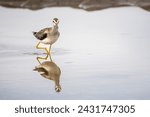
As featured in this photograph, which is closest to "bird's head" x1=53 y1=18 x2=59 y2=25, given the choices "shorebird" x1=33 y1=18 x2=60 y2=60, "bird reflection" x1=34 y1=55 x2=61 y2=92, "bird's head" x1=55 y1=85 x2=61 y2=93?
"shorebird" x1=33 y1=18 x2=60 y2=60

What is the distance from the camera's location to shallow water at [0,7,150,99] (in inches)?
88.2

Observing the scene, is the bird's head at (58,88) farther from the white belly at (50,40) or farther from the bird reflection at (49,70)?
the white belly at (50,40)

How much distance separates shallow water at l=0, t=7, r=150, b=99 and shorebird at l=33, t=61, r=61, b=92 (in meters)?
0.03

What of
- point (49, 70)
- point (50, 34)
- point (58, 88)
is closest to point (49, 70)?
point (49, 70)

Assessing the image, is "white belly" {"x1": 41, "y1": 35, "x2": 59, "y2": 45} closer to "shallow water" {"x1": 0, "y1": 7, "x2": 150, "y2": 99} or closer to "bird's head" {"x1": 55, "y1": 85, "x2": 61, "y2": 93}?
"shallow water" {"x1": 0, "y1": 7, "x2": 150, "y2": 99}

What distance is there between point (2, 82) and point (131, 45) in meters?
0.86

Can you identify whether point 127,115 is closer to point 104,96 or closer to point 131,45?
point 104,96

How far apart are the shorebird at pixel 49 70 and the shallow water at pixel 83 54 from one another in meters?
0.03

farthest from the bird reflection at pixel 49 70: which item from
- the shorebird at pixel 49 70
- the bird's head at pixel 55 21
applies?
the bird's head at pixel 55 21

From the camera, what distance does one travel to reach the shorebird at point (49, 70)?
7.41 feet

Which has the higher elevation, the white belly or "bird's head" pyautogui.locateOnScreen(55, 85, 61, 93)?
the white belly

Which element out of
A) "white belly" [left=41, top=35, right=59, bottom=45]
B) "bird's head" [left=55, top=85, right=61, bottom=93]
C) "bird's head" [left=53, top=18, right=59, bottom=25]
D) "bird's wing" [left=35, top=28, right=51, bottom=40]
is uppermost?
"bird's head" [left=53, top=18, right=59, bottom=25]

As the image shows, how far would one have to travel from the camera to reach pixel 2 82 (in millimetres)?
2262

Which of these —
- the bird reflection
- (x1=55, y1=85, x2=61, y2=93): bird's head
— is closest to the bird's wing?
the bird reflection
